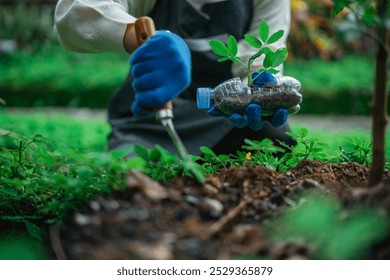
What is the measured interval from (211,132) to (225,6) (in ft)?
1.62

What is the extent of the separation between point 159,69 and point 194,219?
369 millimetres

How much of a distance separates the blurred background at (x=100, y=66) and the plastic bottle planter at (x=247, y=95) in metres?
4.23

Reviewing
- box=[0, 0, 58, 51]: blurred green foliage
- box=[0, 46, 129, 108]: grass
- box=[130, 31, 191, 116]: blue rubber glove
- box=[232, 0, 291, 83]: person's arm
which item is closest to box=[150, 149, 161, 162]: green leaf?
box=[130, 31, 191, 116]: blue rubber glove

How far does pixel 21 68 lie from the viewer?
265 inches

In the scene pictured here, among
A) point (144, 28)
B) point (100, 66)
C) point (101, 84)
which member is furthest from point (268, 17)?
point (100, 66)

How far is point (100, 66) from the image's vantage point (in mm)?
7055

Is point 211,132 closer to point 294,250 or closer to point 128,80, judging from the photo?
point 128,80

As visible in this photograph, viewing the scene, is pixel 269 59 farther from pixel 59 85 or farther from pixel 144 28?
pixel 59 85

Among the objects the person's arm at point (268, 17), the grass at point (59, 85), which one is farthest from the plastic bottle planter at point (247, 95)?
the grass at point (59, 85)

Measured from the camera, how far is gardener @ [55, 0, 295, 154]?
1.62m

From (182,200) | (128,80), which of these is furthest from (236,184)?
(128,80)

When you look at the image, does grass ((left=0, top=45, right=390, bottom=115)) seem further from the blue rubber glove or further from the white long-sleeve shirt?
the blue rubber glove

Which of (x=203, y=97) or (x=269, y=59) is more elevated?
(x=269, y=59)

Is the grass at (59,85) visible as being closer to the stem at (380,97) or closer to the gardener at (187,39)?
the gardener at (187,39)
